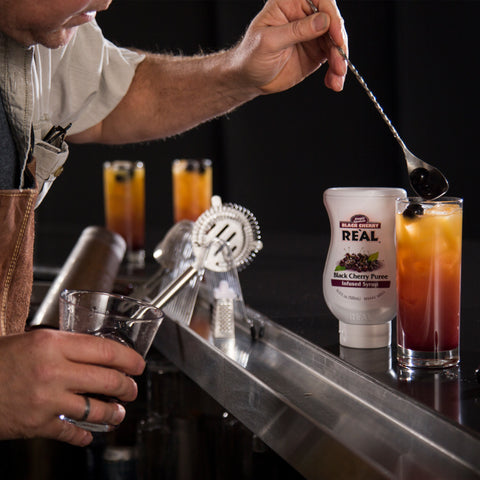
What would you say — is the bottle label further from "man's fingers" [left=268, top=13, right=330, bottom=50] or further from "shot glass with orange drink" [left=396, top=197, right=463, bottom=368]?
"man's fingers" [left=268, top=13, right=330, bottom=50]

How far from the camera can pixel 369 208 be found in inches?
48.1

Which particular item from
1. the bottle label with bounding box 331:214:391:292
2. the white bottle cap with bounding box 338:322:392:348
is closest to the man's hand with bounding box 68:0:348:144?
the bottle label with bounding box 331:214:391:292

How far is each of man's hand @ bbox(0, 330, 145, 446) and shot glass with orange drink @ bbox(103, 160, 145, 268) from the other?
151cm

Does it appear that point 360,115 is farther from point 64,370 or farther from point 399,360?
point 64,370

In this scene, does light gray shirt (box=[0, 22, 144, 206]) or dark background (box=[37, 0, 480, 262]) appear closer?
light gray shirt (box=[0, 22, 144, 206])

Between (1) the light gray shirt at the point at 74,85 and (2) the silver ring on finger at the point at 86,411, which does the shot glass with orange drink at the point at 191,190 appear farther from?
(2) the silver ring on finger at the point at 86,411

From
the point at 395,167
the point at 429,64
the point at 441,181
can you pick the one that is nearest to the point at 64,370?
the point at 441,181

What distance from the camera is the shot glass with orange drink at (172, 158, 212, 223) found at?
8.48ft

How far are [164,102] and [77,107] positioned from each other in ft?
0.68

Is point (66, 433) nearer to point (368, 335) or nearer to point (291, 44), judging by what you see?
point (368, 335)

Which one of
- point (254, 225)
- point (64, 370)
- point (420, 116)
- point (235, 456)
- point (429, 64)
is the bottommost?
point (235, 456)

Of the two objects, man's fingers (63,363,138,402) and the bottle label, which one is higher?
the bottle label

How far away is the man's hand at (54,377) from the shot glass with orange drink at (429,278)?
384 millimetres

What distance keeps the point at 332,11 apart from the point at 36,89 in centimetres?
63
